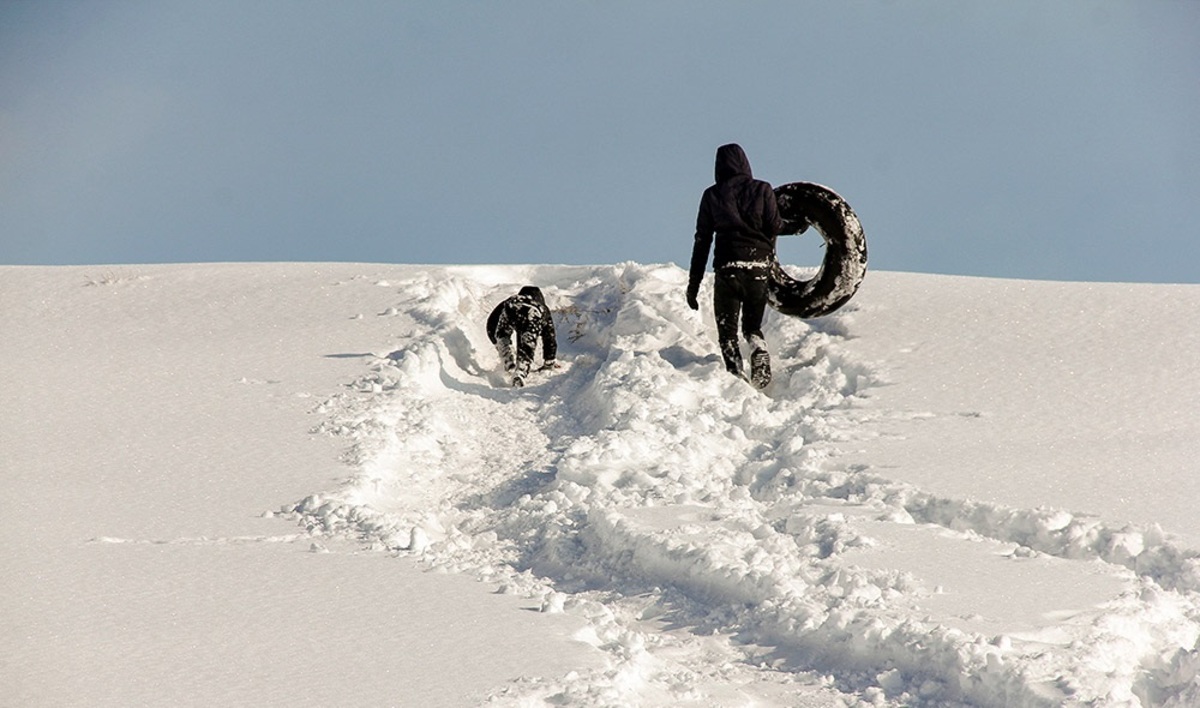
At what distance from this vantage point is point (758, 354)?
8164mm

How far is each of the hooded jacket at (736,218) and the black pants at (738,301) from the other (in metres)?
→ 0.09

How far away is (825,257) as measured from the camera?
28.8 ft

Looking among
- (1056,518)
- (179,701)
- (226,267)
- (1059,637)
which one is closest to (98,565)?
(179,701)

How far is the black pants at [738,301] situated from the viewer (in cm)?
841

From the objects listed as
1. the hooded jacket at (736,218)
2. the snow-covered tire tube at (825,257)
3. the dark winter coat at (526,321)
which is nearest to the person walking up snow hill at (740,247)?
the hooded jacket at (736,218)

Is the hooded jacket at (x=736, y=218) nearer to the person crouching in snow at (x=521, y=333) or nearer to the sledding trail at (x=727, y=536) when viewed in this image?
the sledding trail at (x=727, y=536)

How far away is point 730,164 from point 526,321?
2016 millimetres

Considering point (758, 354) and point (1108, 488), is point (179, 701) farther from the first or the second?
point (758, 354)

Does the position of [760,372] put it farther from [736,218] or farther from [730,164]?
[730,164]

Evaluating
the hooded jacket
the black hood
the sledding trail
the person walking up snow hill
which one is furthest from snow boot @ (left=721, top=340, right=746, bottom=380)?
the black hood

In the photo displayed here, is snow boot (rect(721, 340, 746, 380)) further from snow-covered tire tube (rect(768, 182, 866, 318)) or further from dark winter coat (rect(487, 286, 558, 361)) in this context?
dark winter coat (rect(487, 286, 558, 361))

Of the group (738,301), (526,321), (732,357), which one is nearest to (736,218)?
(738,301)

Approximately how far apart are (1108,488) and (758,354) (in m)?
3.01

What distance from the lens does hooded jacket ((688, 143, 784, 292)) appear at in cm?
845
